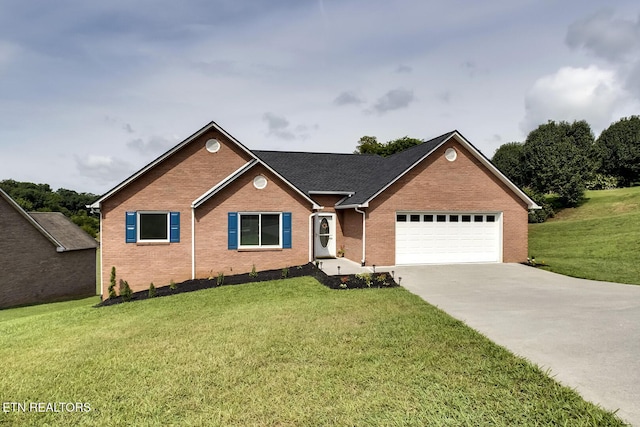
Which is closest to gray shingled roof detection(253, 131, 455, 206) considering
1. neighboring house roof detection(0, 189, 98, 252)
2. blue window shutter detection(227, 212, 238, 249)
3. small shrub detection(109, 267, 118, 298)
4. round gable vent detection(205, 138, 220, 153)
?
blue window shutter detection(227, 212, 238, 249)

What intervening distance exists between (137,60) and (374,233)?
12481 mm

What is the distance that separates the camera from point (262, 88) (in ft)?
64.7

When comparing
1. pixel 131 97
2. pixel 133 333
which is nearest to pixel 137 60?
pixel 131 97

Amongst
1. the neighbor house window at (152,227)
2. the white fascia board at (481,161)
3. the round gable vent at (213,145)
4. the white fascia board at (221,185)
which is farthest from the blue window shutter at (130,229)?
the white fascia board at (481,161)

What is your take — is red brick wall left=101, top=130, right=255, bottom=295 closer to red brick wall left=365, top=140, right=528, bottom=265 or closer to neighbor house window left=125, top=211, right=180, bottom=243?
neighbor house window left=125, top=211, right=180, bottom=243

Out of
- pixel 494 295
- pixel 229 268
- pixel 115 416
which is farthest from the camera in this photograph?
pixel 229 268

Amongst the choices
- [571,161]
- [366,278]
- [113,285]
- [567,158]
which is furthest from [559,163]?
[113,285]

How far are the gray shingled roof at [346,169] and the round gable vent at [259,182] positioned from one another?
1707 mm

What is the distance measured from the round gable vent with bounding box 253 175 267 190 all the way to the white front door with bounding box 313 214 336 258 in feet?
14.5

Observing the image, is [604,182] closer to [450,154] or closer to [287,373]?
[450,154]

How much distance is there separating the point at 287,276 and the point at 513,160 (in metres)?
51.5

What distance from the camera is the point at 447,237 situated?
1855 centimetres

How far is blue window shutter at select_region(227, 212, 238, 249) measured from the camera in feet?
55.9

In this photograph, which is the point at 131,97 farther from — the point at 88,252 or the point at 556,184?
the point at 556,184
